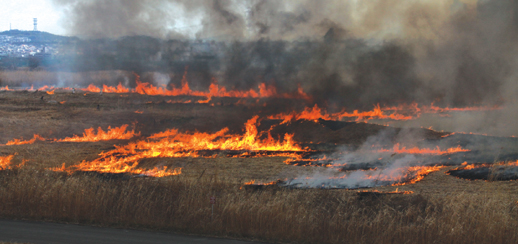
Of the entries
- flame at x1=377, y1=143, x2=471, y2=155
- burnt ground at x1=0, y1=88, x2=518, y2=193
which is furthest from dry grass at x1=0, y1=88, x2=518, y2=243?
flame at x1=377, y1=143, x2=471, y2=155

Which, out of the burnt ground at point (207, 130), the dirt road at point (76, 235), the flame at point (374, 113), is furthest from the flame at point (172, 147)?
the dirt road at point (76, 235)

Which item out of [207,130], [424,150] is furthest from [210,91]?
[424,150]

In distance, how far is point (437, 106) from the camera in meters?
39.7

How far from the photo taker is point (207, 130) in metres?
A: 38.3

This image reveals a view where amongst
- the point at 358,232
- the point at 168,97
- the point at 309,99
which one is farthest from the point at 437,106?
the point at 168,97

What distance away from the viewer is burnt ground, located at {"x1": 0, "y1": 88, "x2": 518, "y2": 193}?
Answer: 71.4ft

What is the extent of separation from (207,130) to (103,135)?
907 cm

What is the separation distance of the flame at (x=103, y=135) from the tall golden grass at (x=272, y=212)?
18.4 metres

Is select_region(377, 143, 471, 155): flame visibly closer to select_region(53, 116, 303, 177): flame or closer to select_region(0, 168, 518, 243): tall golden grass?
select_region(53, 116, 303, 177): flame

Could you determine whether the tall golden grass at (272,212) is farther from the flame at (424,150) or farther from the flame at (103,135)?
the flame at (103,135)

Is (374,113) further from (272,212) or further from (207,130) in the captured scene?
(272,212)

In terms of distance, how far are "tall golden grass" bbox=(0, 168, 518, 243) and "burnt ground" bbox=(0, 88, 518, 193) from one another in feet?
10.2

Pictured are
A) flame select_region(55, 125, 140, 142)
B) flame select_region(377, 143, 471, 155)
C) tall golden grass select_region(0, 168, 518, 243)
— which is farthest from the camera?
flame select_region(55, 125, 140, 142)

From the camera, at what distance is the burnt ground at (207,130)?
21.8m
